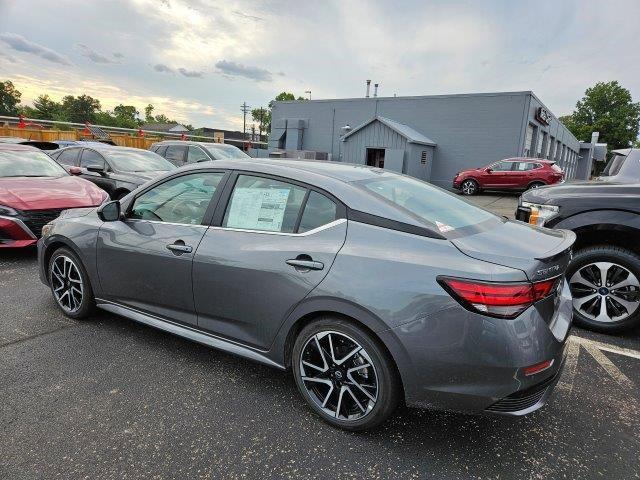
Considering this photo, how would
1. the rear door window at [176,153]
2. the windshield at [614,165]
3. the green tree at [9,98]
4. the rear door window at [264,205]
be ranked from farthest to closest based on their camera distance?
the green tree at [9,98], the rear door window at [176,153], the windshield at [614,165], the rear door window at [264,205]

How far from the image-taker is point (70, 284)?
3.71 meters

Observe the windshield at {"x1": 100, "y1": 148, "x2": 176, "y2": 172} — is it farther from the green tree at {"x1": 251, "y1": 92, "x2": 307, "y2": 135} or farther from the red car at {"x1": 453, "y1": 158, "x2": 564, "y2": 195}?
the green tree at {"x1": 251, "y1": 92, "x2": 307, "y2": 135}

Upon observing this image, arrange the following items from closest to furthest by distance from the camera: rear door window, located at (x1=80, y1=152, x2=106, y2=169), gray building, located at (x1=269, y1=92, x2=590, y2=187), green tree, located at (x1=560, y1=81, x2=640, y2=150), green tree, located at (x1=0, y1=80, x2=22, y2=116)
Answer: rear door window, located at (x1=80, y1=152, x2=106, y2=169) < gray building, located at (x1=269, y1=92, x2=590, y2=187) < green tree, located at (x1=560, y1=81, x2=640, y2=150) < green tree, located at (x1=0, y1=80, x2=22, y2=116)

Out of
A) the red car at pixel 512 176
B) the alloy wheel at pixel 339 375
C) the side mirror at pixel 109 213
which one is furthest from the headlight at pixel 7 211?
the red car at pixel 512 176

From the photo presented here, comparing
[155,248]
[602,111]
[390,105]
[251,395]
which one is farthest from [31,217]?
[602,111]

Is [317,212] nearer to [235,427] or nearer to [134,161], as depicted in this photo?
[235,427]

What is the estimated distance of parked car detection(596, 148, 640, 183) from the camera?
5023 millimetres

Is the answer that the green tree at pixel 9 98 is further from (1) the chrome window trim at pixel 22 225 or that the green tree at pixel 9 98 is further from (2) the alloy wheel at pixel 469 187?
(1) the chrome window trim at pixel 22 225

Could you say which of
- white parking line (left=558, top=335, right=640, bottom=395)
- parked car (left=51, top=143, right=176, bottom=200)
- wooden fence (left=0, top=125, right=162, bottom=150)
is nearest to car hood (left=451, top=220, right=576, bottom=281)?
white parking line (left=558, top=335, right=640, bottom=395)

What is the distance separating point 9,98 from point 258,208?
93637 millimetres

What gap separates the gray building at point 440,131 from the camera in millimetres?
19906

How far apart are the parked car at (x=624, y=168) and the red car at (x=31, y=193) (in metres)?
7.01

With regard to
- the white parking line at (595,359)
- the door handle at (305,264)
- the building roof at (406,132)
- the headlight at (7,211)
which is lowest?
the white parking line at (595,359)

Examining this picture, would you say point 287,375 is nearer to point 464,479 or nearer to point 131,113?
point 464,479
